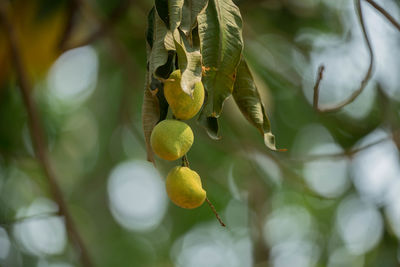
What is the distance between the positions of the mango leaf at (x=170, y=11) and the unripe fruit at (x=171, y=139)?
129mm

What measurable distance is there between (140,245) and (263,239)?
2462 mm

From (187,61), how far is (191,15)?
0.33 ft

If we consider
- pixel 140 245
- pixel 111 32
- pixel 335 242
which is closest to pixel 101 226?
pixel 140 245

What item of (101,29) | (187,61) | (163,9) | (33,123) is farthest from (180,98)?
(101,29)

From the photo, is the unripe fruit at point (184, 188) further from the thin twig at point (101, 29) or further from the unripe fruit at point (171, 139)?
the thin twig at point (101, 29)

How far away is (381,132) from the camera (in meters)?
2.27

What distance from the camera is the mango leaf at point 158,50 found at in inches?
25.1

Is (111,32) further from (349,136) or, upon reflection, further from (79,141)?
(79,141)

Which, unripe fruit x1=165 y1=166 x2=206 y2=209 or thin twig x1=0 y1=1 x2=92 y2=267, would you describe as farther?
thin twig x1=0 y1=1 x2=92 y2=267

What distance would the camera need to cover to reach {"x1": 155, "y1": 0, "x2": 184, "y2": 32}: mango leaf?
669 millimetres

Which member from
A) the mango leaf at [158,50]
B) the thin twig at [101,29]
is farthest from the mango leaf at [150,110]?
the thin twig at [101,29]

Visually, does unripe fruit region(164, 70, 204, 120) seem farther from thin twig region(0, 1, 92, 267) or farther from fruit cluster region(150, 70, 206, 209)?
thin twig region(0, 1, 92, 267)

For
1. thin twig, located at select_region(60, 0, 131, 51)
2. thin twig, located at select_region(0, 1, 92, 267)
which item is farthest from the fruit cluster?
thin twig, located at select_region(60, 0, 131, 51)

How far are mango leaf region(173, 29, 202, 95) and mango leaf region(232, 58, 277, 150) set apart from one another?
9cm
